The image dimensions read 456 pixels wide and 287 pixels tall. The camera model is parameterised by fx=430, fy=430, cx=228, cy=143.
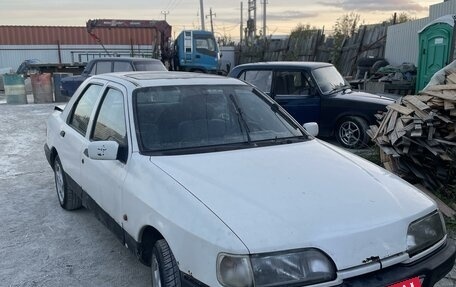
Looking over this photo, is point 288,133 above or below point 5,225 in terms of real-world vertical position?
above

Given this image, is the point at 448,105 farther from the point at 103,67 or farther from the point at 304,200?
the point at 103,67

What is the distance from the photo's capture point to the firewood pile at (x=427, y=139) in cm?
489

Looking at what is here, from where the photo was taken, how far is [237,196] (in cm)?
240

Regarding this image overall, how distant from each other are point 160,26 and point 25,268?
19.2m

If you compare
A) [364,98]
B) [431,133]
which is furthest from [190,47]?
[431,133]

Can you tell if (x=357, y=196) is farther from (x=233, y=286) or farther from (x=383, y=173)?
(x=233, y=286)

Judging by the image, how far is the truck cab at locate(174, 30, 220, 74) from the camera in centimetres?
2022

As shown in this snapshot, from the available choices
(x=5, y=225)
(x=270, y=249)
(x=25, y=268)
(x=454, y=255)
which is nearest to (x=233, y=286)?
(x=270, y=249)

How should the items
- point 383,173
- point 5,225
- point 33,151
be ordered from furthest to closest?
1. point 33,151
2. point 5,225
3. point 383,173

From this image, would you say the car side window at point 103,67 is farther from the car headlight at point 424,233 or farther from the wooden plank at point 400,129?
the car headlight at point 424,233

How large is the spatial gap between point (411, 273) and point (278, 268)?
0.78 meters

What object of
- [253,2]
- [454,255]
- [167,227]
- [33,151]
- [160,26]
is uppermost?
[253,2]

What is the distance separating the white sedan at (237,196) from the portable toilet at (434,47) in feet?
24.4

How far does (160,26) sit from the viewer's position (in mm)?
21375
